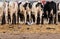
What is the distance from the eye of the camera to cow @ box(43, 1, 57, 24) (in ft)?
64.0

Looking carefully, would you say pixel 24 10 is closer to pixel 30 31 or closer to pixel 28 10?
pixel 28 10

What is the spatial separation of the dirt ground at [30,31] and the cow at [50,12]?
737mm

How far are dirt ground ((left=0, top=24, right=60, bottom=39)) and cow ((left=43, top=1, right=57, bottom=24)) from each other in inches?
29.0

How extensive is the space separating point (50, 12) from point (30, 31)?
2.97 meters

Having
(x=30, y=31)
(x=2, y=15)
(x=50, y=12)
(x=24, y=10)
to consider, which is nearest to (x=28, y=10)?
(x=24, y=10)

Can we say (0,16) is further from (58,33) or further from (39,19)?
(58,33)

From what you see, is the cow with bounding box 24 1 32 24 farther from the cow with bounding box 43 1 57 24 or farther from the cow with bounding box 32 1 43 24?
the cow with bounding box 43 1 57 24

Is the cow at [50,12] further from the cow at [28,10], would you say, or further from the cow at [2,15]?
the cow at [2,15]

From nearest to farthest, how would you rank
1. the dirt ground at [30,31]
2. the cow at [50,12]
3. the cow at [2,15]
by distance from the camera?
the dirt ground at [30,31]
the cow at [2,15]
the cow at [50,12]

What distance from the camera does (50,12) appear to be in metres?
19.6

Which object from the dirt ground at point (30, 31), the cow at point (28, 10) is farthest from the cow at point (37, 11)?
the dirt ground at point (30, 31)

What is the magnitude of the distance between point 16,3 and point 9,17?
1270 millimetres

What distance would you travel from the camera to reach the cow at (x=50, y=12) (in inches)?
768

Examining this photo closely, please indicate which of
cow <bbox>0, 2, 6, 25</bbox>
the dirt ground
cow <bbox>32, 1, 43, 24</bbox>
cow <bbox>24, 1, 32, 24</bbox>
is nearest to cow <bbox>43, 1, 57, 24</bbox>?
cow <bbox>32, 1, 43, 24</bbox>
